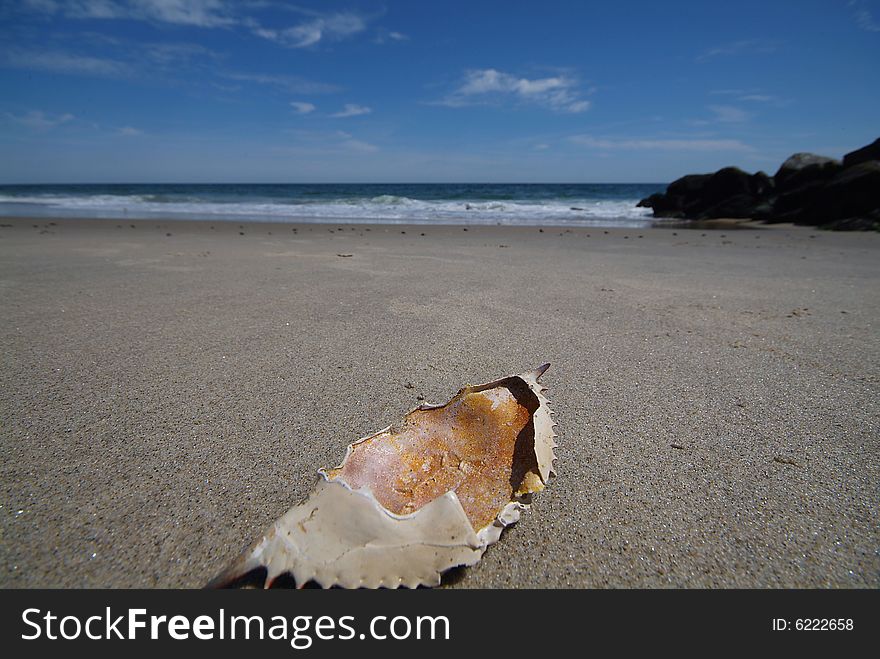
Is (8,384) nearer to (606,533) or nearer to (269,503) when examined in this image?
(269,503)

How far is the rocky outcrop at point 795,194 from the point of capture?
11578mm

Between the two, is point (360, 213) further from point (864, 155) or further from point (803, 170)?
point (864, 155)

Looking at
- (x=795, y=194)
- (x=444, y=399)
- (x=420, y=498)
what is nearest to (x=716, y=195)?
(x=795, y=194)

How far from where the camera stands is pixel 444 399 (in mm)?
2152

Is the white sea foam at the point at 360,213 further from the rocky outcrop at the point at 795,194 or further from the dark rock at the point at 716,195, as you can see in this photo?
the rocky outcrop at the point at 795,194

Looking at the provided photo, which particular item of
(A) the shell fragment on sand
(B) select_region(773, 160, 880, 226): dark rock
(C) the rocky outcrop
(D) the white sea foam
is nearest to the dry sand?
(A) the shell fragment on sand

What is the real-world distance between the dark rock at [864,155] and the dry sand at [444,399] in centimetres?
1358

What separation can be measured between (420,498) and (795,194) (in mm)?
17172

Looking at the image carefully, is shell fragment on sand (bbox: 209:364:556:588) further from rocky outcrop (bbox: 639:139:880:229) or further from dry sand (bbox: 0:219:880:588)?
rocky outcrop (bbox: 639:139:880:229)

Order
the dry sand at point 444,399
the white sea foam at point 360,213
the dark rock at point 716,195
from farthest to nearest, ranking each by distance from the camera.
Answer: the dark rock at point 716,195 < the white sea foam at point 360,213 < the dry sand at point 444,399

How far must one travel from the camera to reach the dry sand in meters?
1.30

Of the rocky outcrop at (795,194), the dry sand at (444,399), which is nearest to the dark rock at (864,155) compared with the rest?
the rocky outcrop at (795,194)
